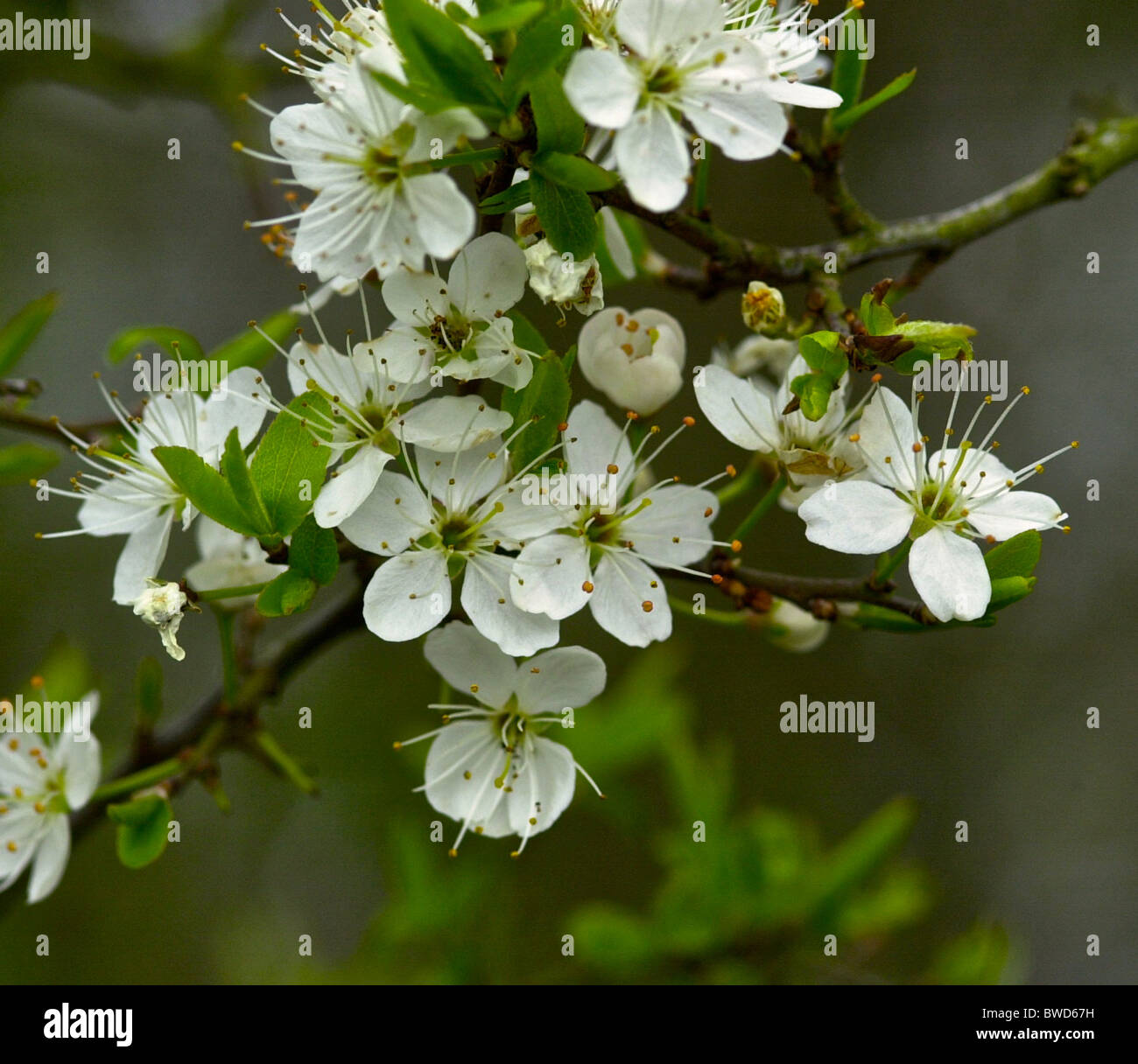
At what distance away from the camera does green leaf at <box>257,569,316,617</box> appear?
3.38 ft

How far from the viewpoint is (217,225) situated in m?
3.55

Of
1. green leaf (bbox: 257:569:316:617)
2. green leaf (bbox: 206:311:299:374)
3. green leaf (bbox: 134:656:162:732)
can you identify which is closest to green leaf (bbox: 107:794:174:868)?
green leaf (bbox: 134:656:162:732)

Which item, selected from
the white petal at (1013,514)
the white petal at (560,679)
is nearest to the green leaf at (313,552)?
the white petal at (560,679)

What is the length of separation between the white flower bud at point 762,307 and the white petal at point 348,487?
1.38 feet

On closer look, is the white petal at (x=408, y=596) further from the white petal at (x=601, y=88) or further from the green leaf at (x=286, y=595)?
the white petal at (x=601, y=88)

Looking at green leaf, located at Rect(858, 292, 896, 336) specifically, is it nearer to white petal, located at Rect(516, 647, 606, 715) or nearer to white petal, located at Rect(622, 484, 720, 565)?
white petal, located at Rect(622, 484, 720, 565)

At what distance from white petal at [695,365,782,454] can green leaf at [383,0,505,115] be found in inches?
15.5

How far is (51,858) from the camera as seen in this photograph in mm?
1352

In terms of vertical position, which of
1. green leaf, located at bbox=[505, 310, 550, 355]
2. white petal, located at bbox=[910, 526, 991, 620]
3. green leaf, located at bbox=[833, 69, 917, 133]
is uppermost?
green leaf, located at bbox=[833, 69, 917, 133]

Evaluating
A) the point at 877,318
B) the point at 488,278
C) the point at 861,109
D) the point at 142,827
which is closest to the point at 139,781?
the point at 142,827

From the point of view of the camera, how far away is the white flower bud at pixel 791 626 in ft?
4.30

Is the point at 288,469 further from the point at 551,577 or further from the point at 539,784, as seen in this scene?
the point at 539,784

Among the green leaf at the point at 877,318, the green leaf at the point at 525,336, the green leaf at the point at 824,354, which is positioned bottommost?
the green leaf at the point at 824,354
